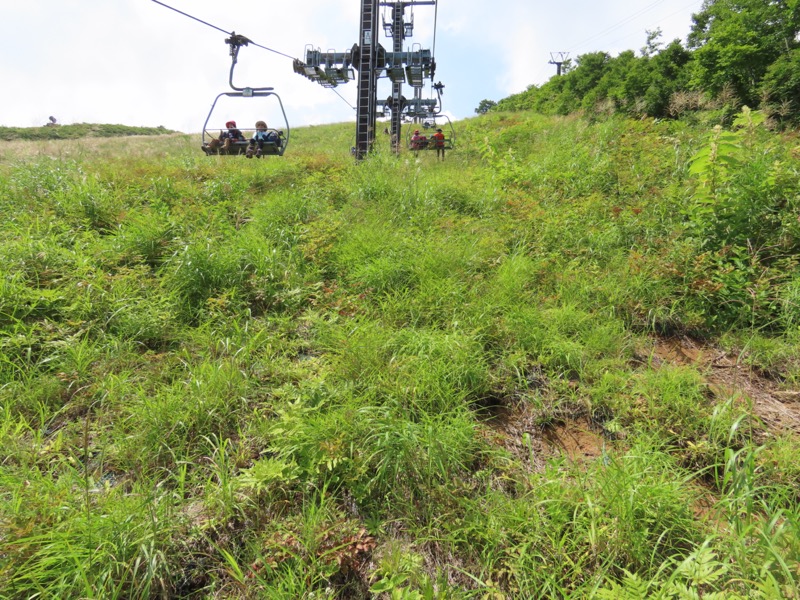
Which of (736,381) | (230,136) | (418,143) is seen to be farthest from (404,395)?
(418,143)

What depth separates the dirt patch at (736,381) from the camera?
7.52 feet

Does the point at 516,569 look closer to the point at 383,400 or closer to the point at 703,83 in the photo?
the point at 383,400

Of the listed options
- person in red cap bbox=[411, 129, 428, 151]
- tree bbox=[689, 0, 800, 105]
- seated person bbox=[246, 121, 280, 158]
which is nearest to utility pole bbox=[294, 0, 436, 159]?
person in red cap bbox=[411, 129, 428, 151]

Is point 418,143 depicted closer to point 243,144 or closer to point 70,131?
point 243,144

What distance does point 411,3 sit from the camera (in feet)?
48.9

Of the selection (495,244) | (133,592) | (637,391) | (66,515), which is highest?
(495,244)

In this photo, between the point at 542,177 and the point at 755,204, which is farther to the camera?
the point at 542,177

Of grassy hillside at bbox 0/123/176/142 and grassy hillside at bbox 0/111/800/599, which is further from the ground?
grassy hillside at bbox 0/123/176/142

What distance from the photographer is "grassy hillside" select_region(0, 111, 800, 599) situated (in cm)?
152

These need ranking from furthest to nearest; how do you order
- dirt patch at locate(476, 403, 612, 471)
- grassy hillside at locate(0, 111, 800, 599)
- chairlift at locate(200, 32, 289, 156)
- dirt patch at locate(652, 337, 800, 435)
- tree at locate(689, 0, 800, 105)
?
tree at locate(689, 0, 800, 105) < chairlift at locate(200, 32, 289, 156) < dirt patch at locate(652, 337, 800, 435) < dirt patch at locate(476, 403, 612, 471) < grassy hillside at locate(0, 111, 800, 599)

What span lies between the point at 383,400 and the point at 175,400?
47.1 inches

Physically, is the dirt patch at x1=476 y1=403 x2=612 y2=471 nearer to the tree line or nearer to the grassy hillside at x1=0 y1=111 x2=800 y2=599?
the grassy hillside at x1=0 y1=111 x2=800 y2=599

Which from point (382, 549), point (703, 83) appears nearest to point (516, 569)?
point (382, 549)

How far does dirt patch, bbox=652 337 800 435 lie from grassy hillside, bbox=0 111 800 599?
0.07 feet
